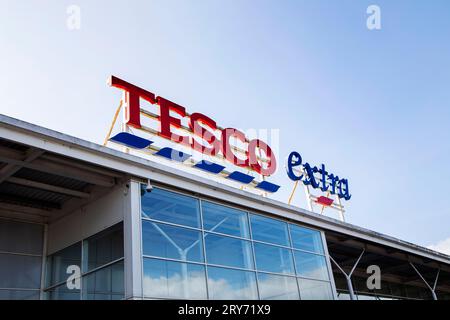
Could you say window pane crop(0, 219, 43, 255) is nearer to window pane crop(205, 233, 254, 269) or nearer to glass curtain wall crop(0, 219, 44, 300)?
glass curtain wall crop(0, 219, 44, 300)

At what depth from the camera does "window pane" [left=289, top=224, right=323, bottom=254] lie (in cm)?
1473

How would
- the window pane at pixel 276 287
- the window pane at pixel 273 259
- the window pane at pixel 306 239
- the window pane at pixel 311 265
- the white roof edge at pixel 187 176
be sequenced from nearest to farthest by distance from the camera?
1. the white roof edge at pixel 187 176
2. the window pane at pixel 276 287
3. the window pane at pixel 273 259
4. the window pane at pixel 311 265
5. the window pane at pixel 306 239

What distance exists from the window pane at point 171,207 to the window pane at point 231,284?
1306mm

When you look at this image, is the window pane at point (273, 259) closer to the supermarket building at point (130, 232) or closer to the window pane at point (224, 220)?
the supermarket building at point (130, 232)

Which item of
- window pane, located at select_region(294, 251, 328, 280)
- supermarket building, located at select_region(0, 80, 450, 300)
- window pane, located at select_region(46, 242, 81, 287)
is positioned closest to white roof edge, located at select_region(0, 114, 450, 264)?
supermarket building, located at select_region(0, 80, 450, 300)

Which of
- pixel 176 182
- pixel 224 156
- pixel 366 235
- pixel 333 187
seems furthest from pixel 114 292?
pixel 333 187

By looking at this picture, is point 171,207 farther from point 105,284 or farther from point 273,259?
point 273,259

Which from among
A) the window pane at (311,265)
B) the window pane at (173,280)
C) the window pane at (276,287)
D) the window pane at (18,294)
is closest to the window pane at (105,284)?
the window pane at (173,280)

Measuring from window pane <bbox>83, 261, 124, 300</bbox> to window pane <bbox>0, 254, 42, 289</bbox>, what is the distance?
6.67ft

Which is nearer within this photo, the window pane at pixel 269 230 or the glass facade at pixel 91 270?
the glass facade at pixel 91 270

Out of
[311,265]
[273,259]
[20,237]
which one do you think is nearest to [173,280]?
[273,259]

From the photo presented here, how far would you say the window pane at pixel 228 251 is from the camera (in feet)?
38.6
